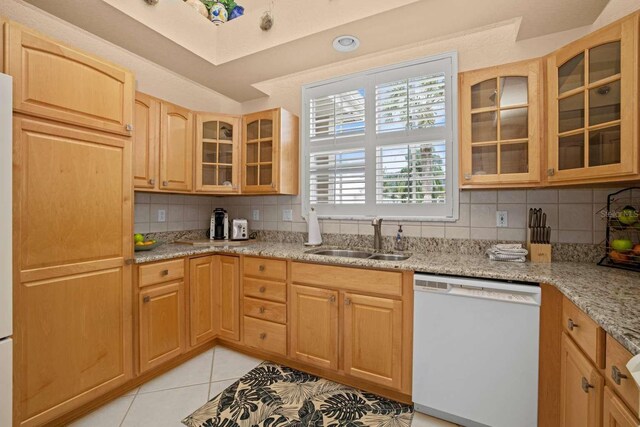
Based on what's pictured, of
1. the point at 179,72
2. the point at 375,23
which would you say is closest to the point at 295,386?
→ the point at 375,23

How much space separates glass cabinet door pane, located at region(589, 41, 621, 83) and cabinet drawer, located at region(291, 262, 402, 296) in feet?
4.67

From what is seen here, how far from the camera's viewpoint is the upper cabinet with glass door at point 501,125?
1756 mm

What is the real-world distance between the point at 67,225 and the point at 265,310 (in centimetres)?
135

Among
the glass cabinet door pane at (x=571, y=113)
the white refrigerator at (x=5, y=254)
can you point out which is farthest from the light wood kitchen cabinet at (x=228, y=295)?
the glass cabinet door pane at (x=571, y=113)

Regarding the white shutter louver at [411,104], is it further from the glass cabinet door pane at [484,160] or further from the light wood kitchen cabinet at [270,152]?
the light wood kitchen cabinet at [270,152]

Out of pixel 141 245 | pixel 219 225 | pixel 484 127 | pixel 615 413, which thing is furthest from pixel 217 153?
pixel 615 413

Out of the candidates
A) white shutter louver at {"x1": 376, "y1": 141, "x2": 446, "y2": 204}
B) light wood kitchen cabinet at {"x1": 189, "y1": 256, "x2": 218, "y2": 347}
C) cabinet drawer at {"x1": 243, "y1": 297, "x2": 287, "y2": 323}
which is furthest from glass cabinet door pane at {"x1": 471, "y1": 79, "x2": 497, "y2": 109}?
light wood kitchen cabinet at {"x1": 189, "y1": 256, "x2": 218, "y2": 347}

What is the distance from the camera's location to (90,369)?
1674mm

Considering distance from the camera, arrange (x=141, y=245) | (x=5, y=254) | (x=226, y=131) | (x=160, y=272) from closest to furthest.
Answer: (x=5, y=254)
(x=160, y=272)
(x=141, y=245)
(x=226, y=131)

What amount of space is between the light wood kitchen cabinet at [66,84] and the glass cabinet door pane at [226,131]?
96 centimetres

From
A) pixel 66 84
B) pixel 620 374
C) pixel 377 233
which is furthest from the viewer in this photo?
pixel 377 233

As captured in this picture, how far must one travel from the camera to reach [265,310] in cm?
227

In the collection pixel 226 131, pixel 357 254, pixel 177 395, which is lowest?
pixel 177 395

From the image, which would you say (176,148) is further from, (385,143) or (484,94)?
(484,94)
